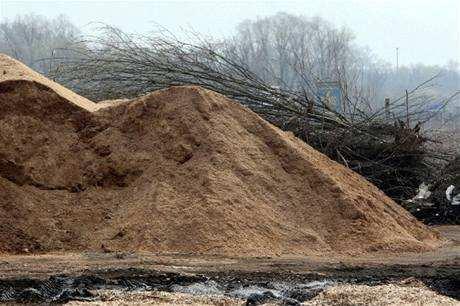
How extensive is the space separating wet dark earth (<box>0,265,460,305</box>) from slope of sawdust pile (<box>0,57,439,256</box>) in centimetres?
109

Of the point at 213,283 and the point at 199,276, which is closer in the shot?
the point at 213,283

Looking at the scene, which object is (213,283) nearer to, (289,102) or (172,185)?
(172,185)

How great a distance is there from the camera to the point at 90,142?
8109mm

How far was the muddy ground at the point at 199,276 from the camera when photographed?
198 inches

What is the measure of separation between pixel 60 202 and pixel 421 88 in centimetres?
830

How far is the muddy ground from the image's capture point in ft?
16.5

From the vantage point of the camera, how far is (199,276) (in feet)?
18.2

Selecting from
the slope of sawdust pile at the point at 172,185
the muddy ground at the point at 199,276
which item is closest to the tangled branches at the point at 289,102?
the slope of sawdust pile at the point at 172,185

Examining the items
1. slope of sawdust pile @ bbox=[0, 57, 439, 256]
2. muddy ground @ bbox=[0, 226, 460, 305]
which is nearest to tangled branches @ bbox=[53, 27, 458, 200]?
slope of sawdust pile @ bbox=[0, 57, 439, 256]

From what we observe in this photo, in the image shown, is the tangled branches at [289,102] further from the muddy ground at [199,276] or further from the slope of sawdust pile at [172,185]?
the muddy ground at [199,276]

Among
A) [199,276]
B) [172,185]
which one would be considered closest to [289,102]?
[172,185]

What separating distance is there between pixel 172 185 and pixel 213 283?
219 cm

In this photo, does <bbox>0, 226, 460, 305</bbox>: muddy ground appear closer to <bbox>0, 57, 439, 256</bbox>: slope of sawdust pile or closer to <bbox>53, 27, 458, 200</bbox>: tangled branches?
<bbox>0, 57, 439, 256</bbox>: slope of sawdust pile

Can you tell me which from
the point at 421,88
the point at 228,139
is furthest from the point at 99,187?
the point at 421,88
